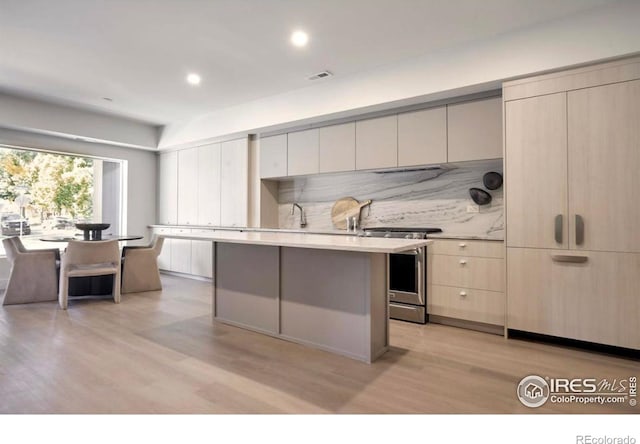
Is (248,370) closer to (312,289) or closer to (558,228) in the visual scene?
(312,289)

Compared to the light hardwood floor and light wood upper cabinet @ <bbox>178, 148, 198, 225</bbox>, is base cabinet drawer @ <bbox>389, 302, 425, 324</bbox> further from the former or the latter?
light wood upper cabinet @ <bbox>178, 148, 198, 225</bbox>

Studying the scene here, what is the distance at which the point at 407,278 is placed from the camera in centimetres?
362

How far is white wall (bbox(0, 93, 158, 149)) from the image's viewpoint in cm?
474

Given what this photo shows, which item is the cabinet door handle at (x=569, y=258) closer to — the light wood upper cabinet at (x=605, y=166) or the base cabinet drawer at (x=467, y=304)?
the light wood upper cabinet at (x=605, y=166)

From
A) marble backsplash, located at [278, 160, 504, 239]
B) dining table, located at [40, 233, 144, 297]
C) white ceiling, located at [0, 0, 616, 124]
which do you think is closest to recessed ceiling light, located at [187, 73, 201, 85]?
white ceiling, located at [0, 0, 616, 124]

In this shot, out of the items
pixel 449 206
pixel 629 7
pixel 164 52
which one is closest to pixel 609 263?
pixel 449 206

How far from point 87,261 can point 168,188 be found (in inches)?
112

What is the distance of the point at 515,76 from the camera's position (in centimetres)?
296

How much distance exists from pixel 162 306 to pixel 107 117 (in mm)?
3528

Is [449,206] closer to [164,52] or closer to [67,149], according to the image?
[164,52]

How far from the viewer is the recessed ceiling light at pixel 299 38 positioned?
308 centimetres

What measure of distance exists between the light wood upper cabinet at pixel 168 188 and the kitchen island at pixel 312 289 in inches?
139

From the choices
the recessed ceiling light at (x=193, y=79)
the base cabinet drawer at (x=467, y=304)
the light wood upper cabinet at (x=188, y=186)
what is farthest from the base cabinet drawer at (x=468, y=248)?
the light wood upper cabinet at (x=188, y=186)

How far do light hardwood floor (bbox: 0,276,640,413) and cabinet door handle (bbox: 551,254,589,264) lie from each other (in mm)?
701
